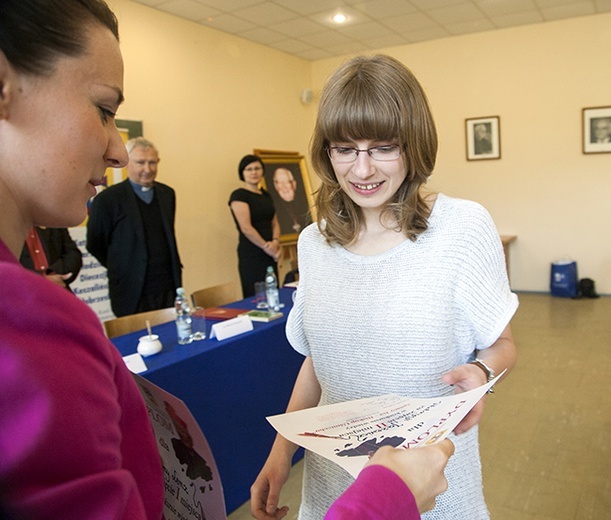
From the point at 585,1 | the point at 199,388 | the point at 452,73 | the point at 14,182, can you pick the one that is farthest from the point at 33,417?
the point at 452,73

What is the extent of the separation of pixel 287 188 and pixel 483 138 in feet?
8.25

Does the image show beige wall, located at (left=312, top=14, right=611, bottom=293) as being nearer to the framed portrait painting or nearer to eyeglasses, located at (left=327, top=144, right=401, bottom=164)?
the framed portrait painting

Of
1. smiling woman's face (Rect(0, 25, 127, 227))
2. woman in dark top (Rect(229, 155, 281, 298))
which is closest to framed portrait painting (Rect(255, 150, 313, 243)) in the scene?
woman in dark top (Rect(229, 155, 281, 298))

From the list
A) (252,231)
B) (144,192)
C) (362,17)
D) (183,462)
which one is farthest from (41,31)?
(362,17)

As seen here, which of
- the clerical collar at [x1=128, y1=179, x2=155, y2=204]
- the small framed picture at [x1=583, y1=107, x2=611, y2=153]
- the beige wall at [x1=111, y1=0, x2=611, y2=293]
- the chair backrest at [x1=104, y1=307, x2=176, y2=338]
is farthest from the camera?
the small framed picture at [x1=583, y1=107, x2=611, y2=153]

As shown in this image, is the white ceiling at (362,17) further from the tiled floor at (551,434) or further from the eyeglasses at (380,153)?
the eyeglasses at (380,153)

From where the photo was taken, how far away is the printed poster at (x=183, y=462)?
626mm

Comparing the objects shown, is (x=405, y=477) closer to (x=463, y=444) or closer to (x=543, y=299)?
(x=463, y=444)

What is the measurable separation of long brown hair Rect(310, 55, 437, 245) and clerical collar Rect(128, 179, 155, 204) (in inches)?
103

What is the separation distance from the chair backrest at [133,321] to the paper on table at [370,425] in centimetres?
217

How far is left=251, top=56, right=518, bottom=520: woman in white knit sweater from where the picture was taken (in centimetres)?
100

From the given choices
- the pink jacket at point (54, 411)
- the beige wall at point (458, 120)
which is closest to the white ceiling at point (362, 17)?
the beige wall at point (458, 120)

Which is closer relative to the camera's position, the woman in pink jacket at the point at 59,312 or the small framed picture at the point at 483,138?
the woman in pink jacket at the point at 59,312

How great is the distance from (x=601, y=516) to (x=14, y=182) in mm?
2638
